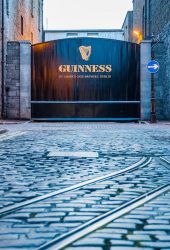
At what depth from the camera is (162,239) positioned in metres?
2.86

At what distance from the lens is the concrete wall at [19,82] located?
23.8m

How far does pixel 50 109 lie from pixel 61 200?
20011mm

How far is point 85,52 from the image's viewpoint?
24.2 meters

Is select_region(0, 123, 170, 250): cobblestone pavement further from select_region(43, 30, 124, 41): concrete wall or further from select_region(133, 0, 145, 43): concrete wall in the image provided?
select_region(43, 30, 124, 41): concrete wall

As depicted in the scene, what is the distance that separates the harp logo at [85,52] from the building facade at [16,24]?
13.9 ft

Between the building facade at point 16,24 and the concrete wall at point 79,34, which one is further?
the concrete wall at point 79,34

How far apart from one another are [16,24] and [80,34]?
26.9 metres

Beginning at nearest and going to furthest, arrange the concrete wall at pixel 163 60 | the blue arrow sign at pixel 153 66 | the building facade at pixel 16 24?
the blue arrow sign at pixel 153 66 → the concrete wall at pixel 163 60 → the building facade at pixel 16 24

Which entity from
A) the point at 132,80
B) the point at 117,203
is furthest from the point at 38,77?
the point at 117,203

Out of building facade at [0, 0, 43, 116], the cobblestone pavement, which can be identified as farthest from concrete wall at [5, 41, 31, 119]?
the cobblestone pavement

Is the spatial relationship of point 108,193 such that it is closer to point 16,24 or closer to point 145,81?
point 145,81

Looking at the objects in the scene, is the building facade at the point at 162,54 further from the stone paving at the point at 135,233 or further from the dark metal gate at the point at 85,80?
the stone paving at the point at 135,233

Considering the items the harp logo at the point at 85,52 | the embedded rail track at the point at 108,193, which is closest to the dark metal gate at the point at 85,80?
the harp logo at the point at 85,52

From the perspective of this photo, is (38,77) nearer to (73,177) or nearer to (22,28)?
(22,28)
